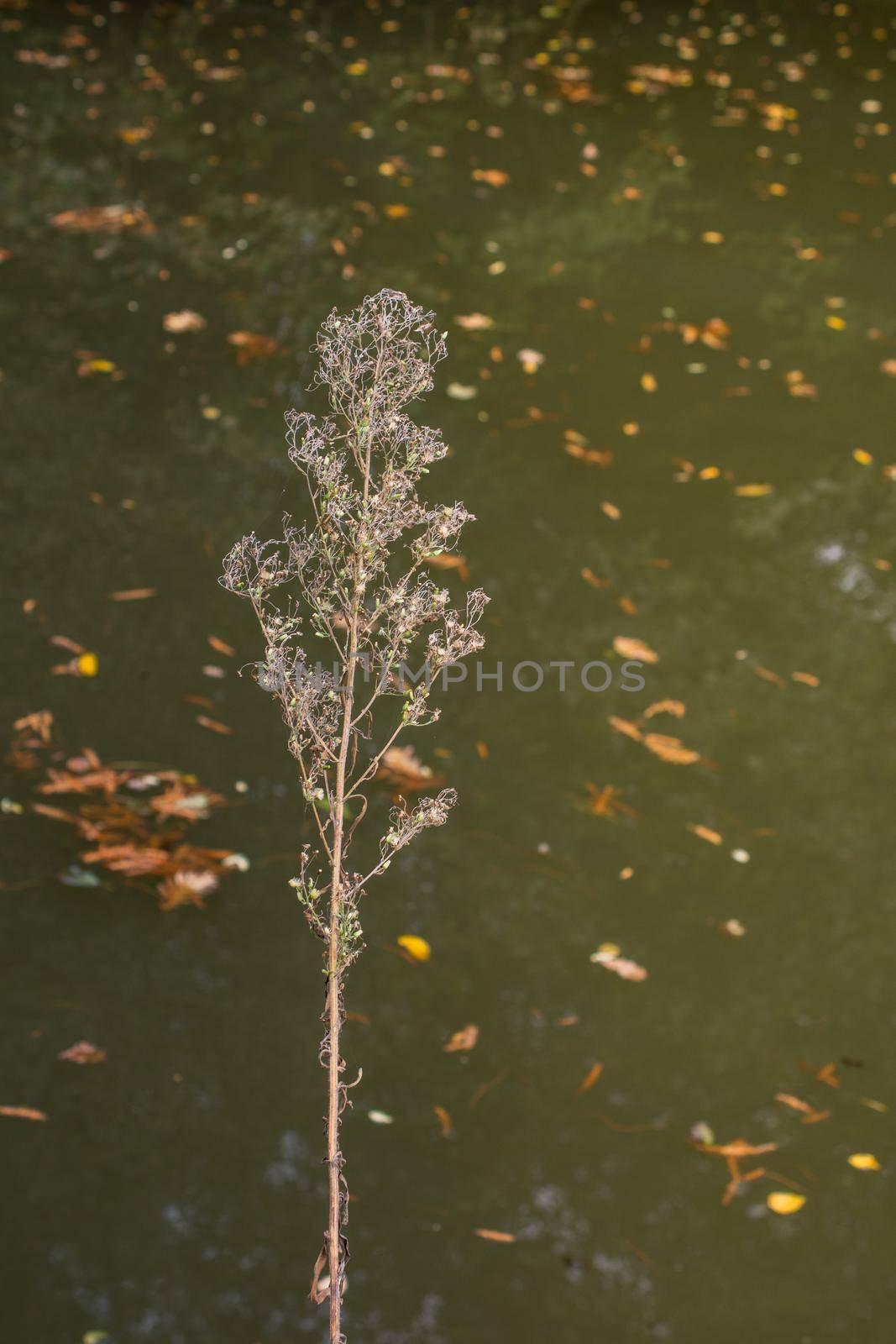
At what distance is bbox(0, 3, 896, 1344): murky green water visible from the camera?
2.43 m

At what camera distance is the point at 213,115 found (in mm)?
7055

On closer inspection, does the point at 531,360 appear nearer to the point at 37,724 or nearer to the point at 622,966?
the point at 37,724

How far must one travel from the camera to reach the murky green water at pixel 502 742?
243 centimetres

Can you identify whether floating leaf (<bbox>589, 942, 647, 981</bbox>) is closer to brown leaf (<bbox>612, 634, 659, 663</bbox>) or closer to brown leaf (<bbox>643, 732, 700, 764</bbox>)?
brown leaf (<bbox>643, 732, 700, 764</bbox>)

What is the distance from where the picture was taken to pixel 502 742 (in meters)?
3.52

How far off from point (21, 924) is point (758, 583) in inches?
103

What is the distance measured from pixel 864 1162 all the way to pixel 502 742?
146 centimetres

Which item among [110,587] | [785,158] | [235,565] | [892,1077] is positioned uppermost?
[235,565]

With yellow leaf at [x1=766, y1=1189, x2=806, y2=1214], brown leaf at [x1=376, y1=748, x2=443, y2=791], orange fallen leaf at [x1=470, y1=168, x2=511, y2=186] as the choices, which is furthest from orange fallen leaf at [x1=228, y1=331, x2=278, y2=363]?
yellow leaf at [x1=766, y1=1189, x2=806, y2=1214]

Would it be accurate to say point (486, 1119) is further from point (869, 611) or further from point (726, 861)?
point (869, 611)

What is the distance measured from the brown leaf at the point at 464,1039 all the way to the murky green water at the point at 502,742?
0.11 feet

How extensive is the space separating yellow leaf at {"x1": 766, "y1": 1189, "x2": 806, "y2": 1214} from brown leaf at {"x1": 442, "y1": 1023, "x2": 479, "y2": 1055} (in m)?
0.71

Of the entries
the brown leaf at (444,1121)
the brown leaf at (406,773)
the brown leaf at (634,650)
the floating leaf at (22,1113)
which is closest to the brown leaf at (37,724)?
the brown leaf at (406,773)

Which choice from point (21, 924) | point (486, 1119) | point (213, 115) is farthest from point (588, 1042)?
point (213, 115)
